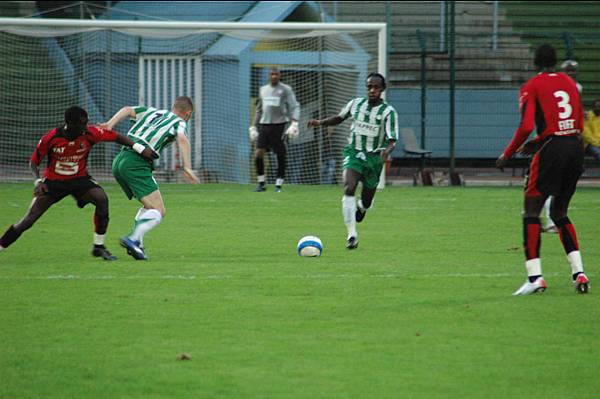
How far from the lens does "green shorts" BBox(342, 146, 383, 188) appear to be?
504 inches

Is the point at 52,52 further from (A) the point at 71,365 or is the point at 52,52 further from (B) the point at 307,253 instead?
(A) the point at 71,365

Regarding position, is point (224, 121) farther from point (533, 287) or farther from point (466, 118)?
point (533, 287)

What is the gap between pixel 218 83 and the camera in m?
23.6

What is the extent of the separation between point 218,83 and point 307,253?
491 inches

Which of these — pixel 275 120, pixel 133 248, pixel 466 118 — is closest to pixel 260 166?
pixel 275 120

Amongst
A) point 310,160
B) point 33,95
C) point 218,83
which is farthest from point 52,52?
point 310,160

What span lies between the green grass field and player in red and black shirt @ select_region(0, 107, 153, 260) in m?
0.55

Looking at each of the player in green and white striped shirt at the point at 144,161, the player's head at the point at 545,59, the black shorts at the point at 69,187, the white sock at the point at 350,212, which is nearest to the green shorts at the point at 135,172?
the player in green and white striped shirt at the point at 144,161

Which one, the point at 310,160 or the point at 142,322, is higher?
the point at 142,322

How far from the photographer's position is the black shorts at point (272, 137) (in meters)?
20.7

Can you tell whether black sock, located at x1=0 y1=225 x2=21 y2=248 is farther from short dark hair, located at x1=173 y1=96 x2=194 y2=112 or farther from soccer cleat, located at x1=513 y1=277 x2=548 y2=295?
soccer cleat, located at x1=513 y1=277 x2=548 y2=295

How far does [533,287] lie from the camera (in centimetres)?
888

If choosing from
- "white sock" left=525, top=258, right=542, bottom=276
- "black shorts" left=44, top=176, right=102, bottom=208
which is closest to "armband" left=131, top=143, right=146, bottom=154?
"black shorts" left=44, top=176, right=102, bottom=208

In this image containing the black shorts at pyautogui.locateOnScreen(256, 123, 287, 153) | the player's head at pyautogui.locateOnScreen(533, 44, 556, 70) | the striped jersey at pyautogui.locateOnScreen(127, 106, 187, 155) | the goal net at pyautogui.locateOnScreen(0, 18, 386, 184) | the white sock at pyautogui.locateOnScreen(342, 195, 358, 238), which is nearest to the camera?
the player's head at pyautogui.locateOnScreen(533, 44, 556, 70)
